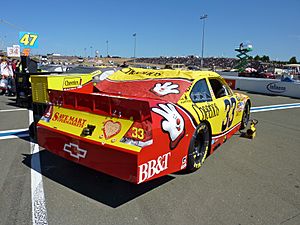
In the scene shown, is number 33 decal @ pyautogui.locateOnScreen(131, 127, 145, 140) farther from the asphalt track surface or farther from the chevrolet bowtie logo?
the asphalt track surface

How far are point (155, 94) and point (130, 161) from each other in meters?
1.47

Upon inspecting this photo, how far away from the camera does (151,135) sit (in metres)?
2.54

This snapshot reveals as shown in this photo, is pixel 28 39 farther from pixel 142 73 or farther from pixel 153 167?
pixel 153 167

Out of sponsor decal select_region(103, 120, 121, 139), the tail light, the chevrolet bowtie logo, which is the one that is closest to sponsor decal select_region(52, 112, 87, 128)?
the chevrolet bowtie logo

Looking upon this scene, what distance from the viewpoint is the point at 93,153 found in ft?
9.04

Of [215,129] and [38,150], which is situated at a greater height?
[215,129]

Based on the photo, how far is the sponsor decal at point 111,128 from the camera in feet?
8.92

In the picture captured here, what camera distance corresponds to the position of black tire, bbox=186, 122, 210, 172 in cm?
331

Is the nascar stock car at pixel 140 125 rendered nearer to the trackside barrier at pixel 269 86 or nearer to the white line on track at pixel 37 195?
the white line on track at pixel 37 195

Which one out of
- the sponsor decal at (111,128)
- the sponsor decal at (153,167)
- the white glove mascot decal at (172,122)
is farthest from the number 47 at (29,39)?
the sponsor decal at (153,167)

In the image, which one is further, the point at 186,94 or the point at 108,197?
the point at 186,94

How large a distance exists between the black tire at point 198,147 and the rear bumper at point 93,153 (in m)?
1.04

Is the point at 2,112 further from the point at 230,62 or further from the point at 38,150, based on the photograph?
the point at 230,62

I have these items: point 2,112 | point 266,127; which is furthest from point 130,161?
point 2,112
